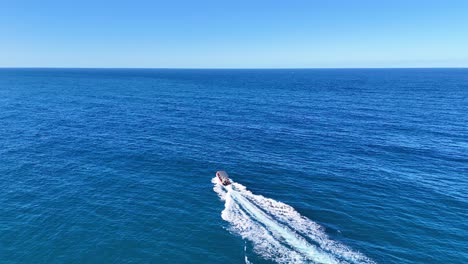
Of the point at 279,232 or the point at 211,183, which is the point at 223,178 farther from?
the point at 279,232

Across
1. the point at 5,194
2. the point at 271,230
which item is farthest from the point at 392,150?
the point at 5,194

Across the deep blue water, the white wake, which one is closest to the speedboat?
the white wake

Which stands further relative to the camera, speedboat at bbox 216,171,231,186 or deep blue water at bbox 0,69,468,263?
speedboat at bbox 216,171,231,186

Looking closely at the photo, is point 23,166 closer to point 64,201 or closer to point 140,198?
point 64,201

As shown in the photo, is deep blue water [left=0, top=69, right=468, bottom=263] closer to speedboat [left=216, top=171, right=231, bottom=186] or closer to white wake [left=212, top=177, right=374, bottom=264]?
white wake [left=212, top=177, right=374, bottom=264]

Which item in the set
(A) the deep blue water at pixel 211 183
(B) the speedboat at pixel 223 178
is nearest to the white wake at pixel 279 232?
(A) the deep blue water at pixel 211 183
